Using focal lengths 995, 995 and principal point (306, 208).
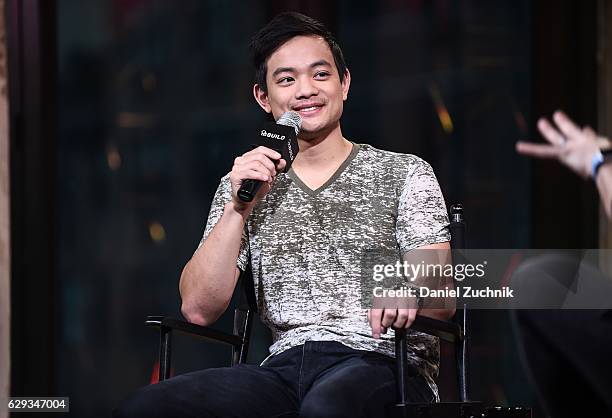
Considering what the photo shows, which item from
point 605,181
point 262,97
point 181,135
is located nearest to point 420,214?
point 262,97

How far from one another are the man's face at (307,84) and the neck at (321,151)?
20 mm

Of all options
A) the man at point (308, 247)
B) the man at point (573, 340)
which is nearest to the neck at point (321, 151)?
the man at point (308, 247)

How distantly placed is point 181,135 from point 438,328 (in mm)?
1915

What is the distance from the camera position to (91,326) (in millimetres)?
3641

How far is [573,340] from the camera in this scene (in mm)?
1378

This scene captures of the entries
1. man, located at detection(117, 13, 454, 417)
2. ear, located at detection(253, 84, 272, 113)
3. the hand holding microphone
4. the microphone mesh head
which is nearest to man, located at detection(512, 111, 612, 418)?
man, located at detection(117, 13, 454, 417)

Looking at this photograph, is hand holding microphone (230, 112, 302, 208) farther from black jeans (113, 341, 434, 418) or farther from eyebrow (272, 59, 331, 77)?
black jeans (113, 341, 434, 418)

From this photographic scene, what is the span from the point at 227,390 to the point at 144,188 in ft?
5.68

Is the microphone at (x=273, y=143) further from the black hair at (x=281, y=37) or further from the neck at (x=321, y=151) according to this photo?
the black hair at (x=281, y=37)

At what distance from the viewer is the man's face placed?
231cm

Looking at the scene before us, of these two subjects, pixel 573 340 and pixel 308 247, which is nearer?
pixel 573 340

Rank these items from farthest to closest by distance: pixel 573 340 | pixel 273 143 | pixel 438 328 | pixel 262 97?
pixel 262 97 → pixel 273 143 → pixel 438 328 → pixel 573 340

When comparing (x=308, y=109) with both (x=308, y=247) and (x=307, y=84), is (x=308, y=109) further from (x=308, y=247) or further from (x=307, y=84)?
(x=308, y=247)

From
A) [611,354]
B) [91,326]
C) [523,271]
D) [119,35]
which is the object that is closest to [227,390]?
[523,271]
